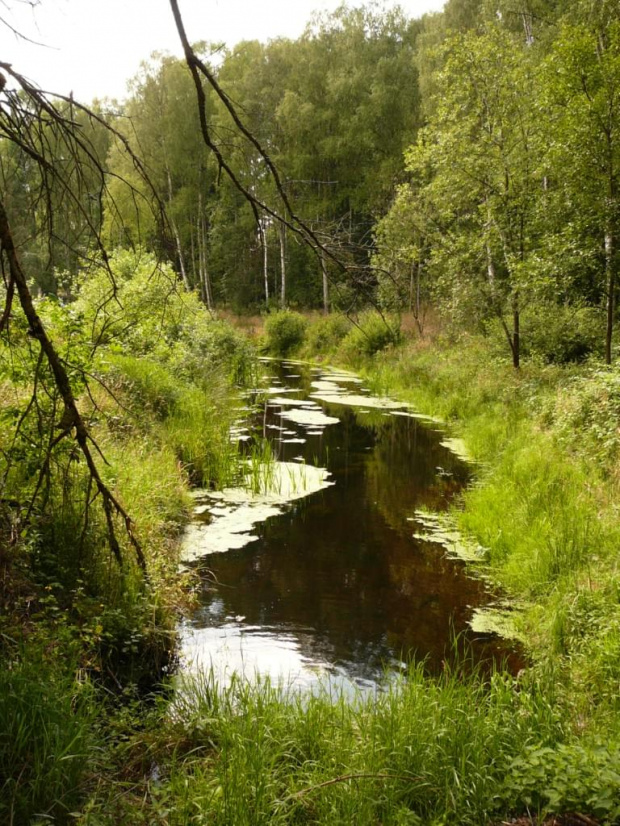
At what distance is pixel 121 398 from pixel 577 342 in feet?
28.5

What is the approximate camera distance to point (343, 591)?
4840 mm

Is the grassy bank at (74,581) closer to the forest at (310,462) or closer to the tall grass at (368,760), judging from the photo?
the forest at (310,462)

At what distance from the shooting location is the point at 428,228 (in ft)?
54.2

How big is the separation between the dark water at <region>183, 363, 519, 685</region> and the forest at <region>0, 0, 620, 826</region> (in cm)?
16

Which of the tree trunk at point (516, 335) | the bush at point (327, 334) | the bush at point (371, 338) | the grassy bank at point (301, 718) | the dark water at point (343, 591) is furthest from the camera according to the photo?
the bush at point (327, 334)

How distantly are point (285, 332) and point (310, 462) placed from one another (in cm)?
1554

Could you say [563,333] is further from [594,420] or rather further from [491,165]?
[594,420]

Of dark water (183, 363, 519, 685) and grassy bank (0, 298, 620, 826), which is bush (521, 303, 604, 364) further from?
grassy bank (0, 298, 620, 826)

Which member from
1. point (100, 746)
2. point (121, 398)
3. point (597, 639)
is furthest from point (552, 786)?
point (121, 398)

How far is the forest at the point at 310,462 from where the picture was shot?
2158 millimetres

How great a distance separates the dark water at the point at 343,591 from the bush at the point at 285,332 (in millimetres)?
15977

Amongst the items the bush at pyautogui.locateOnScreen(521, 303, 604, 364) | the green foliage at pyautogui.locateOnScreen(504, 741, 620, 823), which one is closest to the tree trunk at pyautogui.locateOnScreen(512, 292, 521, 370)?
the bush at pyautogui.locateOnScreen(521, 303, 604, 364)

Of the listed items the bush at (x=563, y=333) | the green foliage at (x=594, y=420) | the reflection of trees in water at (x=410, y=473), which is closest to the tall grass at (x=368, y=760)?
the green foliage at (x=594, y=420)

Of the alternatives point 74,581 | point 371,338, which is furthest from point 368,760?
point 371,338
